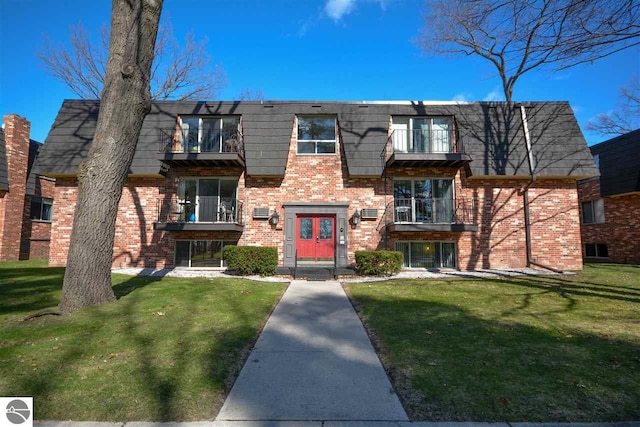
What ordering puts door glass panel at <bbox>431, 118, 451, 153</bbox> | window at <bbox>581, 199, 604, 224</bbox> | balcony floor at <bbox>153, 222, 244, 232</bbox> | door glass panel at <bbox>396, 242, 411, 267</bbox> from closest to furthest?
balcony floor at <bbox>153, 222, 244, 232</bbox>
door glass panel at <bbox>396, 242, 411, 267</bbox>
door glass panel at <bbox>431, 118, 451, 153</bbox>
window at <bbox>581, 199, 604, 224</bbox>

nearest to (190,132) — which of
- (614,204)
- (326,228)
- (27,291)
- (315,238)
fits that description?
(315,238)

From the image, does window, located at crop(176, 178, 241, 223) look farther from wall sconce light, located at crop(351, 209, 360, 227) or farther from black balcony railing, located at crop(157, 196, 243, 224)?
wall sconce light, located at crop(351, 209, 360, 227)

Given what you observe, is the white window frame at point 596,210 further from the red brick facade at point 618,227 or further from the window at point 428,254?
the window at point 428,254

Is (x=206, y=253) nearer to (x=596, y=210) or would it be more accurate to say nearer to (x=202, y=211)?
(x=202, y=211)

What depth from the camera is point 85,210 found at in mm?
6328

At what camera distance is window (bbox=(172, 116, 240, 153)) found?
13852 mm

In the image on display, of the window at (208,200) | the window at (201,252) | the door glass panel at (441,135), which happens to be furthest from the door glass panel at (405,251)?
the window at (201,252)

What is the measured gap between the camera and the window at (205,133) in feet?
45.4

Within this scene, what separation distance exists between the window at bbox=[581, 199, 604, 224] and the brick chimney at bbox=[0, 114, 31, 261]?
96.9 ft

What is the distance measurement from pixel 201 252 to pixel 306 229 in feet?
14.5

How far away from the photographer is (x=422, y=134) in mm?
14156

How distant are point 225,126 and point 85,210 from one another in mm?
8600

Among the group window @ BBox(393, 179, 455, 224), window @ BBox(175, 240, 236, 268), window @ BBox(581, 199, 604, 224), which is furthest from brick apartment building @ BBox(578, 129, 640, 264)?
window @ BBox(175, 240, 236, 268)

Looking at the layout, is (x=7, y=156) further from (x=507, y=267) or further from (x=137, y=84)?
(x=507, y=267)
